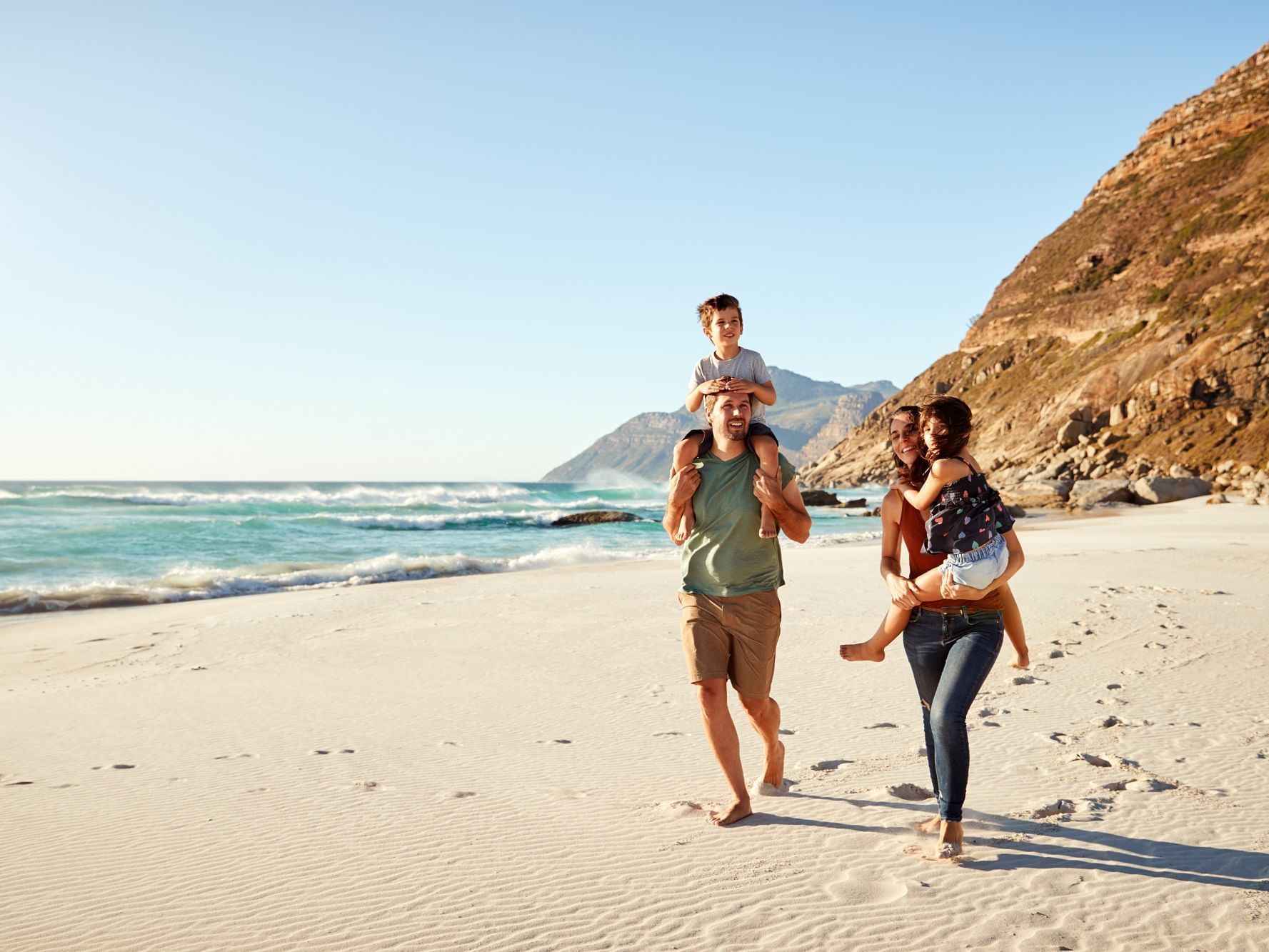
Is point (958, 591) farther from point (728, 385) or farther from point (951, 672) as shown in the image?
point (728, 385)

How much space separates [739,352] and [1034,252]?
8330 centimetres

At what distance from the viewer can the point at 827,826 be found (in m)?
4.11

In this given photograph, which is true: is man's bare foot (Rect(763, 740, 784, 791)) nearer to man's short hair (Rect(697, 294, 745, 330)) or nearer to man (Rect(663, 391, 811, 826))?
man (Rect(663, 391, 811, 826))

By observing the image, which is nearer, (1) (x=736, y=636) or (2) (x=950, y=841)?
(2) (x=950, y=841)

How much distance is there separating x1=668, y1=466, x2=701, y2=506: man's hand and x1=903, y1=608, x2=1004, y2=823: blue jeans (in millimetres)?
1155

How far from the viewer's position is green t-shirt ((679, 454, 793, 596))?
4000 mm

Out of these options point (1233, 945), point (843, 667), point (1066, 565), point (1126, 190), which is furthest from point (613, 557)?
point (1126, 190)

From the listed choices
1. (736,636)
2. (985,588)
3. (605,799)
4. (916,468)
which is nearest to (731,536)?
(736,636)

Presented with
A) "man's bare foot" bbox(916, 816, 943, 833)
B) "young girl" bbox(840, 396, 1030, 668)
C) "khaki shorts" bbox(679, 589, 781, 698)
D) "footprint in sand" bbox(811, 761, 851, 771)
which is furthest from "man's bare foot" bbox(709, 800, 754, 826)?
"young girl" bbox(840, 396, 1030, 668)

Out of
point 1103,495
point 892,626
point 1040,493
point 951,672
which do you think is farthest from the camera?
point 1040,493

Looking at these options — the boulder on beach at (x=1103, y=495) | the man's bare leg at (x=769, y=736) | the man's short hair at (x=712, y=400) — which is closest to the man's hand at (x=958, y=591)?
the man's bare leg at (x=769, y=736)

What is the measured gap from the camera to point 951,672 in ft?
11.5

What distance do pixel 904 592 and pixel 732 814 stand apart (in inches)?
57.5

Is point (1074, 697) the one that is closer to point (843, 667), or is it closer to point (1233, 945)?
point (843, 667)
